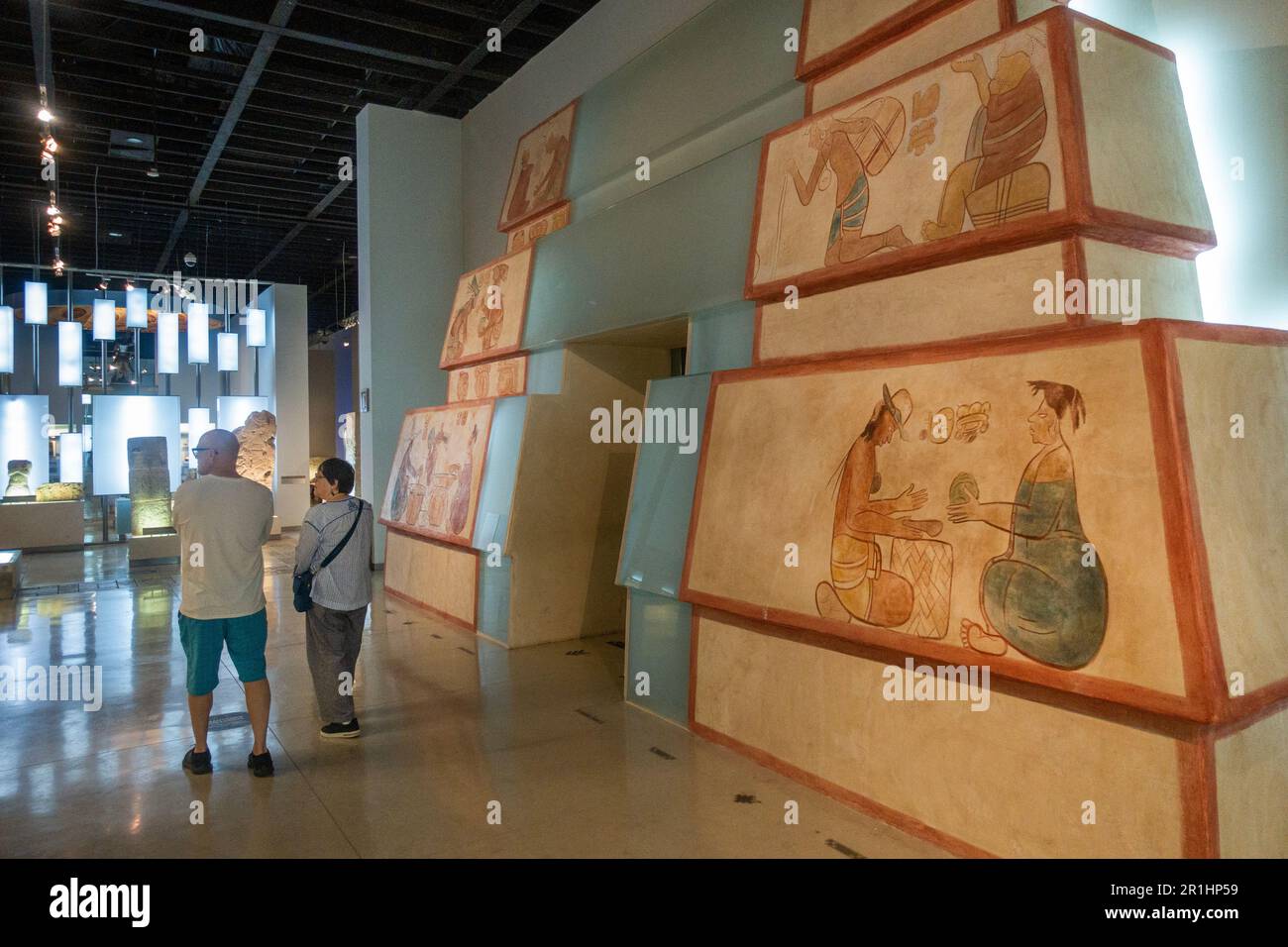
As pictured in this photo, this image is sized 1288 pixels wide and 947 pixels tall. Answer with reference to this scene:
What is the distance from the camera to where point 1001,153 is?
12.4ft

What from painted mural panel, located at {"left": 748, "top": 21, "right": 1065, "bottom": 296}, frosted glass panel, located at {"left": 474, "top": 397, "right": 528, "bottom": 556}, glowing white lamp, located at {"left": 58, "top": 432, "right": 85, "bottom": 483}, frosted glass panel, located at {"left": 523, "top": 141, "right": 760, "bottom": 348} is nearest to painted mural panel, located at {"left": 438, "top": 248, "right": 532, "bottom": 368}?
frosted glass panel, located at {"left": 523, "top": 141, "right": 760, "bottom": 348}

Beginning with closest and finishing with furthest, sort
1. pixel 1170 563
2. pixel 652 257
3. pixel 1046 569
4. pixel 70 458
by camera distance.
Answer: pixel 1170 563
pixel 1046 569
pixel 652 257
pixel 70 458

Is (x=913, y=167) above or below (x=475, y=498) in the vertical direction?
above

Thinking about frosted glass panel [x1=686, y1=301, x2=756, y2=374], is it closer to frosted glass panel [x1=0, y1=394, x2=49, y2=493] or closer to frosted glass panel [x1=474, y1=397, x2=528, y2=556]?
frosted glass panel [x1=474, y1=397, x2=528, y2=556]

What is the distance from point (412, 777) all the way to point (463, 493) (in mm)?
3965

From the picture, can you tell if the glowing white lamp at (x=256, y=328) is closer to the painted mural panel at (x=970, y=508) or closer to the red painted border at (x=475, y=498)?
the red painted border at (x=475, y=498)

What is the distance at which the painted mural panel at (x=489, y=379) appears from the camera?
8.25 m

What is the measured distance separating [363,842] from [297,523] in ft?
48.4

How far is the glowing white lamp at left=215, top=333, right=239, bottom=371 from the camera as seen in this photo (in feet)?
50.8

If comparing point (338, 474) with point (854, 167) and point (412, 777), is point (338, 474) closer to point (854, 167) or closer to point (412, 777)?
point (412, 777)

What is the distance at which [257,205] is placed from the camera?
1555cm

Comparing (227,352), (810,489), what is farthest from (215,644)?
(227,352)

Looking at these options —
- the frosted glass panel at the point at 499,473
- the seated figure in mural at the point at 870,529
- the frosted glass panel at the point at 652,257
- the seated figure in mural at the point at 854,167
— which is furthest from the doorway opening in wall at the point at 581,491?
the seated figure in mural at the point at 870,529

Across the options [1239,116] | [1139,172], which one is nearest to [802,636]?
[1139,172]
